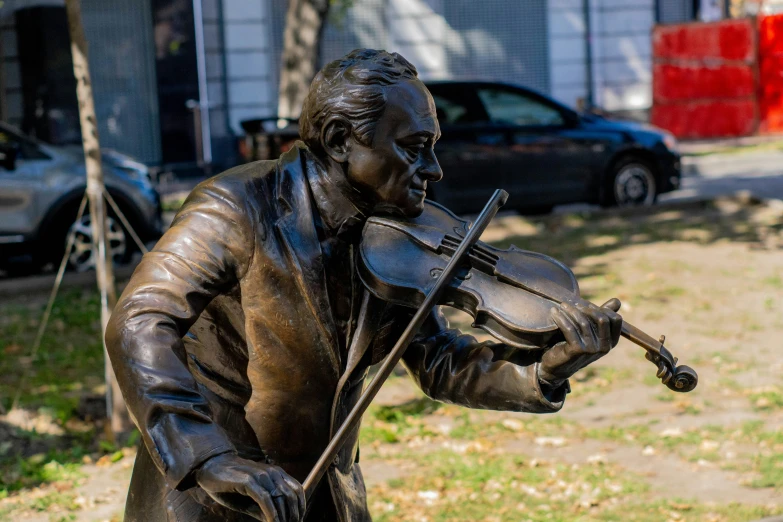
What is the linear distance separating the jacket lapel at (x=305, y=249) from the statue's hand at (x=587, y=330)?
52 centimetres

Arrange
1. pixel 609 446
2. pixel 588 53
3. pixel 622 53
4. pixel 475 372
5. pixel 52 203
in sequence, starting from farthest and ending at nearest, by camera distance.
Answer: pixel 622 53 < pixel 588 53 < pixel 52 203 < pixel 609 446 < pixel 475 372

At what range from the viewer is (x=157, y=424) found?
225cm

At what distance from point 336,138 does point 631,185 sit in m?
11.4

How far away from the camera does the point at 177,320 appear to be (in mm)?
2393

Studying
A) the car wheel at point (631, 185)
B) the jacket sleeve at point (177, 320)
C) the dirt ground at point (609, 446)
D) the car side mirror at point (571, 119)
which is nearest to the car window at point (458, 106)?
the car side mirror at point (571, 119)

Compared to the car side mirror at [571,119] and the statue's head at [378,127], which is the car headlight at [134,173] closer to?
the car side mirror at [571,119]

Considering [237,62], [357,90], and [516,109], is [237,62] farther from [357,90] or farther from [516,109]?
[357,90]

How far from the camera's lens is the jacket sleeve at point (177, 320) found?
2.23 metres

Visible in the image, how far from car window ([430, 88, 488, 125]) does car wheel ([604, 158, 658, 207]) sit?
1757 millimetres

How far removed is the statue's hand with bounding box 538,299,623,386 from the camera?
7.76ft

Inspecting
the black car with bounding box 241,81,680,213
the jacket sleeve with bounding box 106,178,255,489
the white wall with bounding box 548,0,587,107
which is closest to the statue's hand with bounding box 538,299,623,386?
the jacket sleeve with bounding box 106,178,255,489

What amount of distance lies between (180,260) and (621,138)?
37.7 ft

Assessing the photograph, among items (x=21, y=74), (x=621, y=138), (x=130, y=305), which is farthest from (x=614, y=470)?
(x=21, y=74)

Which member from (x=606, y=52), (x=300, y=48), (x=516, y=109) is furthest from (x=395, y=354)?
(x=606, y=52)
